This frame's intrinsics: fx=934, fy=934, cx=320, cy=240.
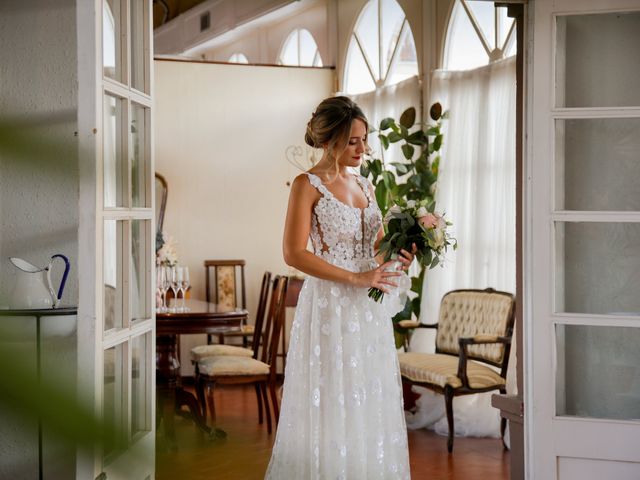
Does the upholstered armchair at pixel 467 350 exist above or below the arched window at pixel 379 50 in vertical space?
below

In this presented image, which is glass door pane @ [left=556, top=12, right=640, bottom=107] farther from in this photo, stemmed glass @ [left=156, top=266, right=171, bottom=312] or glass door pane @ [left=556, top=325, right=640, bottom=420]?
stemmed glass @ [left=156, top=266, right=171, bottom=312]

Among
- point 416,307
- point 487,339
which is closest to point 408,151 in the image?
point 416,307

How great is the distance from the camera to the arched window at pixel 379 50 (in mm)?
7453

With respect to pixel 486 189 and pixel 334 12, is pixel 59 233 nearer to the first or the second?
pixel 486 189

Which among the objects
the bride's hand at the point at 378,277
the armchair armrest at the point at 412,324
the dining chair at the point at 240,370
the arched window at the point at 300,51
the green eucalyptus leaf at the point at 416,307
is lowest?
the dining chair at the point at 240,370

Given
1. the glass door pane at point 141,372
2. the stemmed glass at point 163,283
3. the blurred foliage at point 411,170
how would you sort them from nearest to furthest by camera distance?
the glass door pane at point 141,372, the stemmed glass at point 163,283, the blurred foliage at point 411,170

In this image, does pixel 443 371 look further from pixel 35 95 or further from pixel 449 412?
pixel 35 95

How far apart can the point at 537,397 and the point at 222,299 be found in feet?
17.2

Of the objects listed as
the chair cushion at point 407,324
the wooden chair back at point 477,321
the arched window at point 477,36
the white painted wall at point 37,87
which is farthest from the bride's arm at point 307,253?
the arched window at point 477,36

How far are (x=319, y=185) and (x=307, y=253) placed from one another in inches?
10.3

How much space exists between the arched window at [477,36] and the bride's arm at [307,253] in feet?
10.3

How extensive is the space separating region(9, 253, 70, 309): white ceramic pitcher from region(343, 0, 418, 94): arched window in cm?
476

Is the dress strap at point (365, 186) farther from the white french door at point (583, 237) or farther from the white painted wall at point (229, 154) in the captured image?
the white painted wall at point (229, 154)

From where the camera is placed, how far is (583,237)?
10.5 ft
